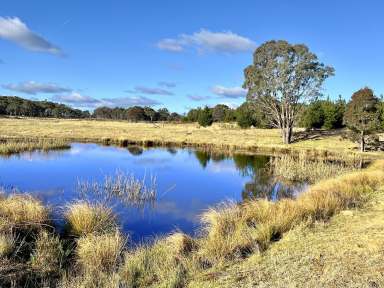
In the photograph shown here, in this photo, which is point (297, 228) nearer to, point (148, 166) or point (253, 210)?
point (253, 210)

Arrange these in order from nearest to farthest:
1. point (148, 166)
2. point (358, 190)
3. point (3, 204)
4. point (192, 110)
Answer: point (3, 204) < point (358, 190) < point (148, 166) < point (192, 110)

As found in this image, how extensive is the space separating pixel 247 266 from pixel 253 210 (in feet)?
13.2

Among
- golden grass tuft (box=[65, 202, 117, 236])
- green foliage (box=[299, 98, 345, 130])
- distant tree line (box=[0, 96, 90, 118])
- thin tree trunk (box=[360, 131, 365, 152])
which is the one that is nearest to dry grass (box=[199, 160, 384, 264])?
golden grass tuft (box=[65, 202, 117, 236])

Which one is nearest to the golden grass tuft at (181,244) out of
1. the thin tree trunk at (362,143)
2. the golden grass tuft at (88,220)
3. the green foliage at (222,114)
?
the golden grass tuft at (88,220)

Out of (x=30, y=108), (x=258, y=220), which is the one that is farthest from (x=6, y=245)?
(x=30, y=108)

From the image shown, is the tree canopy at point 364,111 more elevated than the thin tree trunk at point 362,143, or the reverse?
the tree canopy at point 364,111

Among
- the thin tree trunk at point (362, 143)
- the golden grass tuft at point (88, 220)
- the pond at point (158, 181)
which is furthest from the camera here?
the thin tree trunk at point (362, 143)

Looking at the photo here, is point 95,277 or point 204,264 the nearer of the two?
point 95,277

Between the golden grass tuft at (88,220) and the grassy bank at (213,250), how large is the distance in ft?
0.08

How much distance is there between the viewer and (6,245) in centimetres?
786

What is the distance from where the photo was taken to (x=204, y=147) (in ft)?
138

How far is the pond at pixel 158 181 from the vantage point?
507 inches

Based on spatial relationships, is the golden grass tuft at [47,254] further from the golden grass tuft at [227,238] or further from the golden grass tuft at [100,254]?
the golden grass tuft at [227,238]

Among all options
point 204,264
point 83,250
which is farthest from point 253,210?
point 83,250
